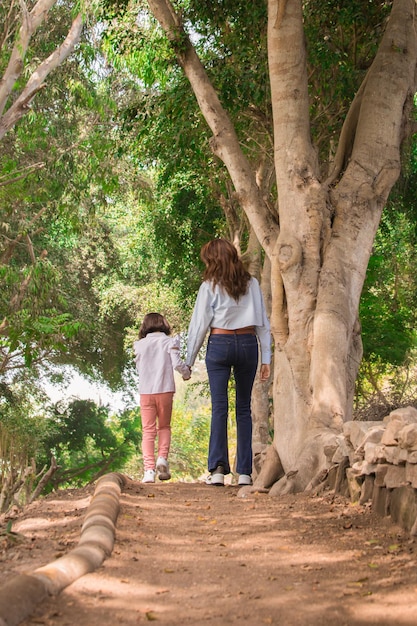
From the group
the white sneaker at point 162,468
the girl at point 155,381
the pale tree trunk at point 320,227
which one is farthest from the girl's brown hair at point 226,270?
the white sneaker at point 162,468

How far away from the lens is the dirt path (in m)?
3.49

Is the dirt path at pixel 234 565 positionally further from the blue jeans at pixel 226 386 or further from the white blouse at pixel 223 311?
the white blouse at pixel 223 311

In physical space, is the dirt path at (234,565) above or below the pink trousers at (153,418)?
below

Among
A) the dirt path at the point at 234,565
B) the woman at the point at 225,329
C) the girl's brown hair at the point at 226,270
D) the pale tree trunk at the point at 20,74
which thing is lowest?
the dirt path at the point at 234,565

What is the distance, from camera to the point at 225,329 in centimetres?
798

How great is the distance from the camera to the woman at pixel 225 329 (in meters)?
7.95

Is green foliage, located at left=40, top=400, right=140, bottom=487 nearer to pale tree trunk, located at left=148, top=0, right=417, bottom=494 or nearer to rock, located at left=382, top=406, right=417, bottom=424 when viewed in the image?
pale tree trunk, located at left=148, top=0, right=417, bottom=494

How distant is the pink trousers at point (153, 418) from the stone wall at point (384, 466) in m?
2.93

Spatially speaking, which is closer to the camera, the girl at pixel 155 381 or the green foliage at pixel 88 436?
the girl at pixel 155 381

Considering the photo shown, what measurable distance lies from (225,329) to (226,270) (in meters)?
0.54

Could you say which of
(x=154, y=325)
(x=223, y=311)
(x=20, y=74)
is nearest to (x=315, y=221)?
(x=223, y=311)

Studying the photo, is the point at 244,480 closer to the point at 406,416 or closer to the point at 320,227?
the point at 320,227

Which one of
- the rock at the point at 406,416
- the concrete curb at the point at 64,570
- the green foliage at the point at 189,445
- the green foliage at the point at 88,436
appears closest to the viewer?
the concrete curb at the point at 64,570

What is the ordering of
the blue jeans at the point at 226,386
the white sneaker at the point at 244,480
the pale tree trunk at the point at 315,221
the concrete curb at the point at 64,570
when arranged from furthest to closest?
the white sneaker at the point at 244,480 < the pale tree trunk at the point at 315,221 < the blue jeans at the point at 226,386 < the concrete curb at the point at 64,570
